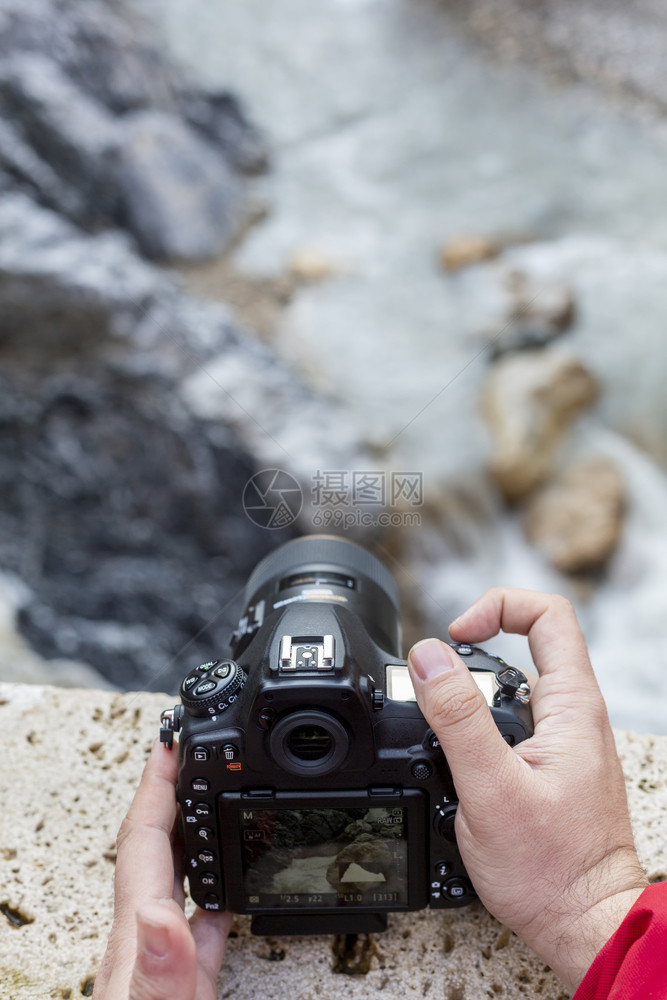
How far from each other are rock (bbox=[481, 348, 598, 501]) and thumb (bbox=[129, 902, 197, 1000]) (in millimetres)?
2146

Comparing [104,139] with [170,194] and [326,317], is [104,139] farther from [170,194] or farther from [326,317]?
[326,317]

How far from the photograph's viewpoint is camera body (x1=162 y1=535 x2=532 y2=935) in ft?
Answer: 2.15

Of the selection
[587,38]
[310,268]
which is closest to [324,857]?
[310,268]

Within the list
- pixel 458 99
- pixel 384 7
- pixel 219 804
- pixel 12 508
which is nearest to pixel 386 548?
pixel 12 508

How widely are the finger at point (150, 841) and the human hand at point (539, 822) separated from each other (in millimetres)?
237

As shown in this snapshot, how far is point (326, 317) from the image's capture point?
10.7 ft

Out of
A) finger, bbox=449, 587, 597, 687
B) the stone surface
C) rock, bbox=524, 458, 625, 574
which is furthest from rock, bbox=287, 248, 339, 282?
finger, bbox=449, 587, 597, 687

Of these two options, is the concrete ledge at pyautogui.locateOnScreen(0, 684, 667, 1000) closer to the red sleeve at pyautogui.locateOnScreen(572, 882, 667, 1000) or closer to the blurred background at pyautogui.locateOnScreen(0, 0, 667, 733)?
the red sleeve at pyautogui.locateOnScreen(572, 882, 667, 1000)

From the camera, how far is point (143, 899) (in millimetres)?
663

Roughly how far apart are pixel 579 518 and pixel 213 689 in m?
1.97

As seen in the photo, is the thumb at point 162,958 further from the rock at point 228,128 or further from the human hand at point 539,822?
the rock at point 228,128

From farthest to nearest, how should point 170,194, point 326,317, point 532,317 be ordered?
1. point 170,194
2. point 326,317
3. point 532,317

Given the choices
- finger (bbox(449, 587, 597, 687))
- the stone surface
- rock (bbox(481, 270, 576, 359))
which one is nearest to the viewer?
finger (bbox(449, 587, 597, 687))

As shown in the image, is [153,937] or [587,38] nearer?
[153,937]
